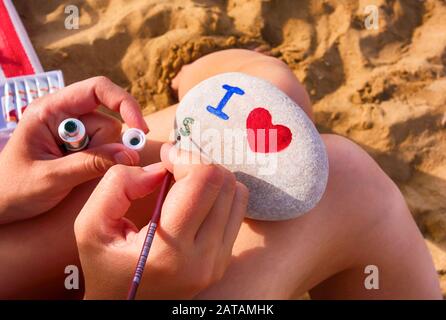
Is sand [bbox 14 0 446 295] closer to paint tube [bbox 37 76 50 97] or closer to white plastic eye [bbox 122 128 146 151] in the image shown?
paint tube [bbox 37 76 50 97]

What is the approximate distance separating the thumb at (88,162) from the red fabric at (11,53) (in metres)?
0.79

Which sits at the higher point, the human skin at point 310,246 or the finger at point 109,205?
the finger at point 109,205

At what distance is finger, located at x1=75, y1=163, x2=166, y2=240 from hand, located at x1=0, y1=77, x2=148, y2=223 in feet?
0.39

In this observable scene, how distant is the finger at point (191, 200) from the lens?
0.61 meters

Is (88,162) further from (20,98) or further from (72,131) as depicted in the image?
(20,98)

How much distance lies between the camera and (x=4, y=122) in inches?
50.1

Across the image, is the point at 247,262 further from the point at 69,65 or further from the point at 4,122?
the point at 69,65

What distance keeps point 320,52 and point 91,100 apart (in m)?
1.04

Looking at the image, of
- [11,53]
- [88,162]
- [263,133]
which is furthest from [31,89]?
[263,133]

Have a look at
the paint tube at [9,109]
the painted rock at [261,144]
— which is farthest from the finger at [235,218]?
the paint tube at [9,109]

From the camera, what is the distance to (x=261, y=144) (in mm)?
830

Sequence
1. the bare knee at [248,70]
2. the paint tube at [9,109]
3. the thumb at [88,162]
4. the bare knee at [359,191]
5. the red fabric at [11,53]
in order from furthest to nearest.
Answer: the red fabric at [11,53], the paint tube at [9,109], the bare knee at [248,70], the bare knee at [359,191], the thumb at [88,162]

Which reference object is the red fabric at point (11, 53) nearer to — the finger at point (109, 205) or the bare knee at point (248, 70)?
the bare knee at point (248, 70)
